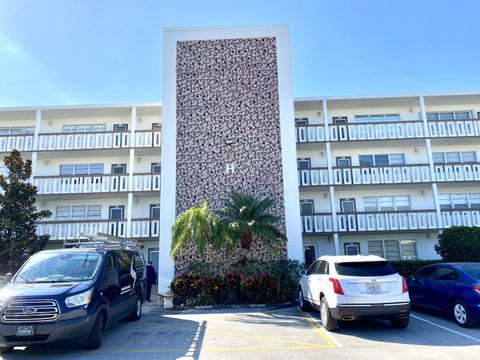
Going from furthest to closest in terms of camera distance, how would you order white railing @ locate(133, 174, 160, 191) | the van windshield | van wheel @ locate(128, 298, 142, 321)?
white railing @ locate(133, 174, 160, 191), van wheel @ locate(128, 298, 142, 321), the van windshield

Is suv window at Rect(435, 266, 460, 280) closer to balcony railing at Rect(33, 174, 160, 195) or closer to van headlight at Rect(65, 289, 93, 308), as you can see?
van headlight at Rect(65, 289, 93, 308)

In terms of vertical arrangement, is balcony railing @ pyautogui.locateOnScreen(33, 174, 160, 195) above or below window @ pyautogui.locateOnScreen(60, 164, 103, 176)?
below

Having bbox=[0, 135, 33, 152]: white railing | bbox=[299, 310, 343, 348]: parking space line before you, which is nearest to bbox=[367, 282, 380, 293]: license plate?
bbox=[299, 310, 343, 348]: parking space line

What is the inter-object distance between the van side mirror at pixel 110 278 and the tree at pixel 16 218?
10.1 meters

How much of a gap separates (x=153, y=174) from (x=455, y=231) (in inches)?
582

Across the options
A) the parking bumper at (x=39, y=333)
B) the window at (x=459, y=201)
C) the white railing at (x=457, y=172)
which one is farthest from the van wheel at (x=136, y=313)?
the window at (x=459, y=201)

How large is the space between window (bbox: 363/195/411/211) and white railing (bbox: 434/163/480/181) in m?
2.08

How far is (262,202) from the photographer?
538 inches

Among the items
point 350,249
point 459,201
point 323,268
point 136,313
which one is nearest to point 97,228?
point 136,313

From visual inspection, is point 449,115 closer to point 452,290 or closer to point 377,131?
point 377,131

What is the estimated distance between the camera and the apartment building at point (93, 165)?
18547 millimetres

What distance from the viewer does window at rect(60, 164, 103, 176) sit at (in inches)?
826

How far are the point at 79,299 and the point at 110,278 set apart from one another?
4.22 ft

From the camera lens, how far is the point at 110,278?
799 centimetres
